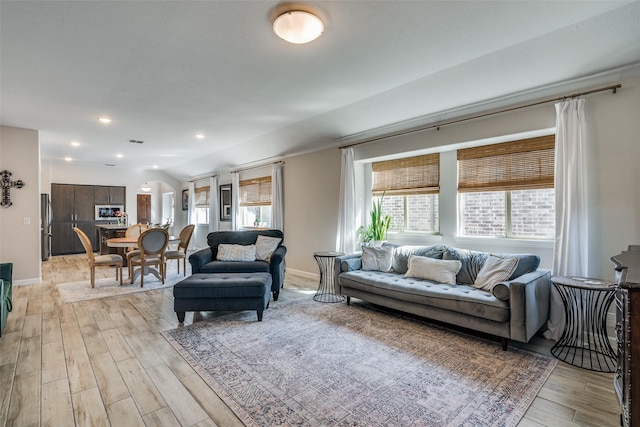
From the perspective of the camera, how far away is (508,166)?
12.3ft

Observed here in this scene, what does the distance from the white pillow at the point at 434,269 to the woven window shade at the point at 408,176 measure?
119cm

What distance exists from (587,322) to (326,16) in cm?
353

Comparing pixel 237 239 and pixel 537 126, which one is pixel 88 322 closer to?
pixel 237 239

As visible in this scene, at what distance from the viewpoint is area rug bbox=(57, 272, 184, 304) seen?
15.3 feet

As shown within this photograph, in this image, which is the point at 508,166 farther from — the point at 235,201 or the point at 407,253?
the point at 235,201

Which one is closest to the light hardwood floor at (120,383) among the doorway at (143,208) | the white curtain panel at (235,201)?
the white curtain panel at (235,201)

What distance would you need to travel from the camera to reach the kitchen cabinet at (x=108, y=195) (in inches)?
379

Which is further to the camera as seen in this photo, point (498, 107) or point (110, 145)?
point (110, 145)

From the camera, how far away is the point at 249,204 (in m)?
8.03

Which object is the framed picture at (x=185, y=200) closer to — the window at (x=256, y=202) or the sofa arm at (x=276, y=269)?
the window at (x=256, y=202)

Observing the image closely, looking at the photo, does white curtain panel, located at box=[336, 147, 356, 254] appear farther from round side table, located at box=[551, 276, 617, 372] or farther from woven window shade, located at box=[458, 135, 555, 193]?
round side table, located at box=[551, 276, 617, 372]

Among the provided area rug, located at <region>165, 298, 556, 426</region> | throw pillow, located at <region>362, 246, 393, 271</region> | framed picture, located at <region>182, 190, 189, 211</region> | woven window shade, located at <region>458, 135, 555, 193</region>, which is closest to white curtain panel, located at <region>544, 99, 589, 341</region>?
woven window shade, located at <region>458, 135, 555, 193</region>

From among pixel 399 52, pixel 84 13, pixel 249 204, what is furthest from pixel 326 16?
pixel 249 204

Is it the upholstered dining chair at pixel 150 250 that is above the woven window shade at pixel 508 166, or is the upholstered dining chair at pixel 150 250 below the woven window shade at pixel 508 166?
below
